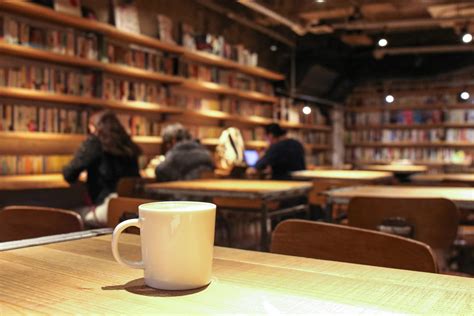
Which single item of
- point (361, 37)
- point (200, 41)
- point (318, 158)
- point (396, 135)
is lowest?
point (318, 158)

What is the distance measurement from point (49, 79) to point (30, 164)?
74 cm

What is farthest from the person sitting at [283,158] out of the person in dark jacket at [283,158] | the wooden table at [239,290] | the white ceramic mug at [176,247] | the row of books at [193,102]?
the white ceramic mug at [176,247]

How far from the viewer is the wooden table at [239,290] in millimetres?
608

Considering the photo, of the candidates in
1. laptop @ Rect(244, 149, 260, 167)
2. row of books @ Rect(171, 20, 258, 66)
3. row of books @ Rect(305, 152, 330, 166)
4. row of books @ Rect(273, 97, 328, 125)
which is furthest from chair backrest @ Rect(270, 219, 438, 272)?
row of books @ Rect(305, 152, 330, 166)

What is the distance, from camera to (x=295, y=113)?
8.96 metres

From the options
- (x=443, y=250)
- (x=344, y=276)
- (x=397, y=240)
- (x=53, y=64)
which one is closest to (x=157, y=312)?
(x=344, y=276)

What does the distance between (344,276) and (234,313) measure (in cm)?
24

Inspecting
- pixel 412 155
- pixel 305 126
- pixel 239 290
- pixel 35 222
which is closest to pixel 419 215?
pixel 35 222

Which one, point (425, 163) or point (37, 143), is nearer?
point (37, 143)

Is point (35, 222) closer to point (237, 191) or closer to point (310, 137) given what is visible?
point (237, 191)

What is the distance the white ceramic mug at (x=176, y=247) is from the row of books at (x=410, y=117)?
965 centimetres

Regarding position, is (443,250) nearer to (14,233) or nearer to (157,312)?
(14,233)

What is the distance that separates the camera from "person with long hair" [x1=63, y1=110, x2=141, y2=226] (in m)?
3.67

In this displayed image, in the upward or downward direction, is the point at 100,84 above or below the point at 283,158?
above
